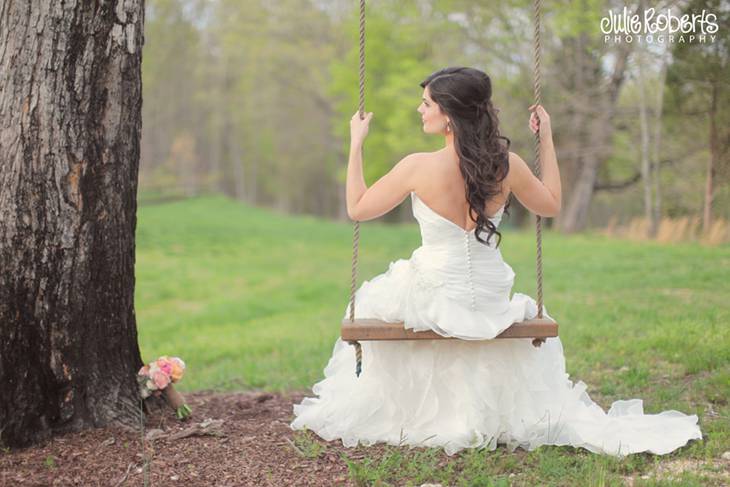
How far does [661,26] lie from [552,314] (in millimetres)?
7322

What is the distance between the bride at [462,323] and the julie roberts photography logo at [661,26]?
25.0ft

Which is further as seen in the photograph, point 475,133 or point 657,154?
point 657,154

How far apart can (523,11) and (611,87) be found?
274 centimetres

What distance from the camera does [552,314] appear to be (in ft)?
23.7

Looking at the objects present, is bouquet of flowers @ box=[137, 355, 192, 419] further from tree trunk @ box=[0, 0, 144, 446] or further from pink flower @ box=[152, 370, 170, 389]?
tree trunk @ box=[0, 0, 144, 446]

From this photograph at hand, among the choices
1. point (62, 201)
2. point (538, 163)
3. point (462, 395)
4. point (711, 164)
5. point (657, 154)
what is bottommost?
point (462, 395)

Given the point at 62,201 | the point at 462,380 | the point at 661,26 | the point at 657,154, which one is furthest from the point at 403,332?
the point at 657,154

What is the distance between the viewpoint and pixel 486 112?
344 cm

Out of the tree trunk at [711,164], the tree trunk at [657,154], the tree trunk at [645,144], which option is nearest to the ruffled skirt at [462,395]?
the tree trunk at [711,164]

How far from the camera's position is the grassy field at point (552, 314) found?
10.6ft

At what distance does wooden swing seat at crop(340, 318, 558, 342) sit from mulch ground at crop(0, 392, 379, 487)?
0.58 m

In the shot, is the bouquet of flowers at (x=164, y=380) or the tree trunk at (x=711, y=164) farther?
the tree trunk at (x=711, y=164)

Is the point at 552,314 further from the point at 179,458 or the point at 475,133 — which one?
the point at 179,458

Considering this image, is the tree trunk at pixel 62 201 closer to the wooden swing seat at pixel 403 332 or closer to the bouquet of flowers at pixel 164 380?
the bouquet of flowers at pixel 164 380
